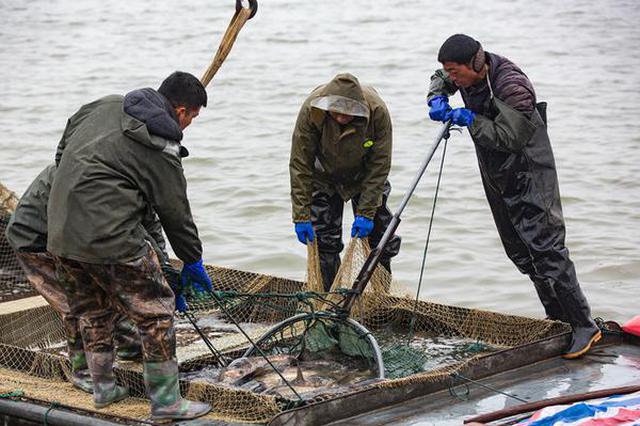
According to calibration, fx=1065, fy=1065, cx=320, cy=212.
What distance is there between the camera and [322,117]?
6.82 meters

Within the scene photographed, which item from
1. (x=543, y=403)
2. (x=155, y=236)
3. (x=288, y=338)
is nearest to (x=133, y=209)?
(x=155, y=236)

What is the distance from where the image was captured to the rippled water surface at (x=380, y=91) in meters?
11.5

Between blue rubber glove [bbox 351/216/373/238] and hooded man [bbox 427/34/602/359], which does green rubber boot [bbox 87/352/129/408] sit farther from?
hooded man [bbox 427/34/602/359]

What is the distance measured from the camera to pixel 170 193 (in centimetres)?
498

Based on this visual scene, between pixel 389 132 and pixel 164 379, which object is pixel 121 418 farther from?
pixel 389 132

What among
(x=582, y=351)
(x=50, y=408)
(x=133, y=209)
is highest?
(x=133, y=209)

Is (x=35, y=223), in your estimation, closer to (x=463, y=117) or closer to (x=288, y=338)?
(x=288, y=338)

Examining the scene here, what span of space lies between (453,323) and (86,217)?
3.01 meters

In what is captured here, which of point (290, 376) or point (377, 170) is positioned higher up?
point (377, 170)

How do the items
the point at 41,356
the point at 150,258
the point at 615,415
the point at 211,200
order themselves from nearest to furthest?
the point at 615,415
the point at 150,258
the point at 41,356
the point at 211,200

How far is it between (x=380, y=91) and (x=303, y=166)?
1164cm

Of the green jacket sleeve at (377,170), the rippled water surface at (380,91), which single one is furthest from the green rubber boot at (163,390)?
the rippled water surface at (380,91)

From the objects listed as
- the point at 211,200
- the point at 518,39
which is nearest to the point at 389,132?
the point at 211,200

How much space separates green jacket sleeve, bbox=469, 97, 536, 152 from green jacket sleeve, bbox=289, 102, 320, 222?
1.18m
